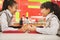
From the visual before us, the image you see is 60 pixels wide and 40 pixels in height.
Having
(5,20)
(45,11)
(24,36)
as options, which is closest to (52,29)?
(45,11)

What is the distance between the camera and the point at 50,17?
2189 mm

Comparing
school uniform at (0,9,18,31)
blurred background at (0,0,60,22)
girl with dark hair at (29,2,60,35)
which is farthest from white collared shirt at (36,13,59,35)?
school uniform at (0,9,18,31)

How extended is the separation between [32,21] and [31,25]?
7 cm

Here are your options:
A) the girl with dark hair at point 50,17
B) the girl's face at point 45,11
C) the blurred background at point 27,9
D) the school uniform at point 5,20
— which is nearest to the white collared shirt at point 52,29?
the girl with dark hair at point 50,17

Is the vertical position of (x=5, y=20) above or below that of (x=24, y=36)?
above

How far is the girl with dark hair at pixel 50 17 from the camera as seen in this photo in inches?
84.9

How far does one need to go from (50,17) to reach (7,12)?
723mm

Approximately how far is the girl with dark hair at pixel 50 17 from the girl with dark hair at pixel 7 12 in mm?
397

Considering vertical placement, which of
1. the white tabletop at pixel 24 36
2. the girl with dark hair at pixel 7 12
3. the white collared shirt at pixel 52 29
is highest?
the girl with dark hair at pixel 7 12

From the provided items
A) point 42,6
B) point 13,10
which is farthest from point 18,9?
point 42,6

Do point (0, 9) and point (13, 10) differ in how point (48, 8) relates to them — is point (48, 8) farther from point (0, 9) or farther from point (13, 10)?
point (0, 9)

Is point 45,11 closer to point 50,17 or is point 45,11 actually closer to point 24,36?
point 50,17

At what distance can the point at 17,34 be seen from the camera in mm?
2146

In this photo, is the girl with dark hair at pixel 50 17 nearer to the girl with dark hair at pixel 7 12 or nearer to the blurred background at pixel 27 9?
the blurred background at pixel 27 9
